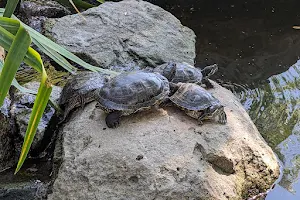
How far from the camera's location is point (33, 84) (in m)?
3.64

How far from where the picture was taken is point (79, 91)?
3.32m

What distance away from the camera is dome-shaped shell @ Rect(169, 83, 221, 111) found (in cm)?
316

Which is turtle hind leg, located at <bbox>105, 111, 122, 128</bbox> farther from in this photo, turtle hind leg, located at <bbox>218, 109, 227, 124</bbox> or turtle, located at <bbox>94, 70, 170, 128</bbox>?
turtle hind leg, located at <bbox>218, 109, 227, 124</bbox>

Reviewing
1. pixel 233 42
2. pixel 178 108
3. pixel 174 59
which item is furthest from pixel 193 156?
pixel 233 42

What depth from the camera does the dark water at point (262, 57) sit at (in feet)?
12.8

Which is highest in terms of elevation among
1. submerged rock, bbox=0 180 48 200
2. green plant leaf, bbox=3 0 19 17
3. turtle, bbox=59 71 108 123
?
green plant leaf, bbox=3 0 19 17

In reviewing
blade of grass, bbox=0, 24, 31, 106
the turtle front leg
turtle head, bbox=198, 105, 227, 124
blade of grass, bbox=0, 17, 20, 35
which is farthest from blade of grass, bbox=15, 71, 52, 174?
the turtle front leg

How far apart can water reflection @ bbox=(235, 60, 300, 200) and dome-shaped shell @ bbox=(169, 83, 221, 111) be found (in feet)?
2.32

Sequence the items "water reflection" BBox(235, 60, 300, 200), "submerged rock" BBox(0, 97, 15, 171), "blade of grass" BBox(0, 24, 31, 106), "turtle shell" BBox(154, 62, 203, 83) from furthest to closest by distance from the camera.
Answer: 1. "turtle shell" BBox(154, 62, 203, 83)
2. "water reflection" BBox(235, 60, 300, 200)
3. "submerged rock" BBox(0, 97, 15, 171)
4. "blade of grass" BBox(0, 24, 31, 106)

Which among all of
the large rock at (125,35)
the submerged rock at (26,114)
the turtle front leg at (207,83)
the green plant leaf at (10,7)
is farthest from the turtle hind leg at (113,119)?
the large rock at (125,35)

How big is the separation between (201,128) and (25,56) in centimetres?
146

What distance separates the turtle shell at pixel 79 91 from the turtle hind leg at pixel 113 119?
33cm

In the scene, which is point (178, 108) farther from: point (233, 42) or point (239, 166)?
point (233, 42)

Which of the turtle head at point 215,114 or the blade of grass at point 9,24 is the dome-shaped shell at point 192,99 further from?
the blade of grass at point 9,24
